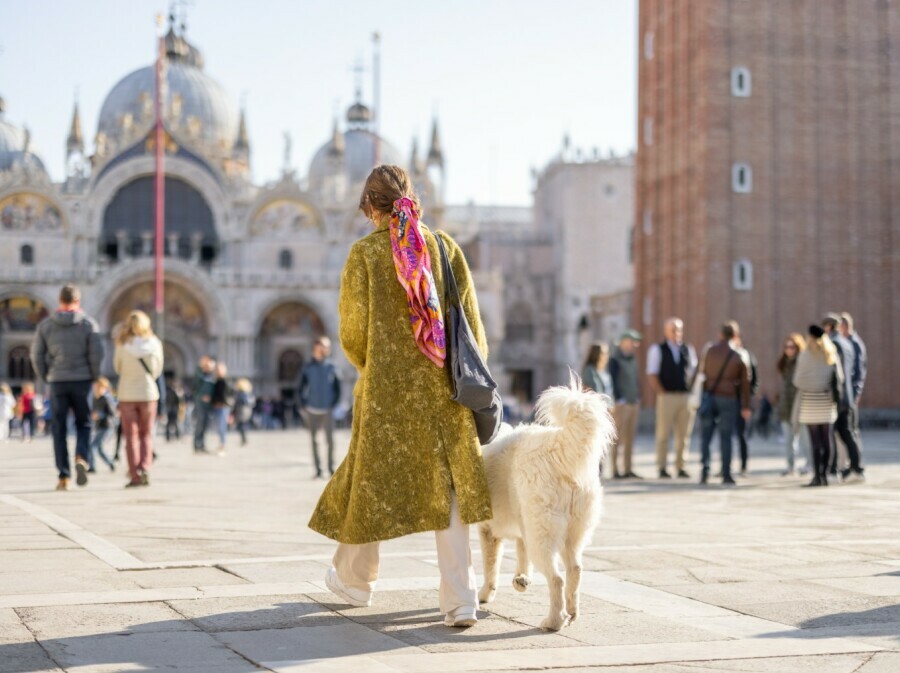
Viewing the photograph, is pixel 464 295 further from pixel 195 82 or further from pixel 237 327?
pixel 195 82

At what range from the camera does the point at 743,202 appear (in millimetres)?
33656

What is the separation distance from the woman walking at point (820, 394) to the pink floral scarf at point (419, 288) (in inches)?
325

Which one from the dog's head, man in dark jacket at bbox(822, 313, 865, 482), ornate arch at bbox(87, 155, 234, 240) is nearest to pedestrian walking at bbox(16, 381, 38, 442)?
man in dark jacket at bbox(822, 313, 865, 482)

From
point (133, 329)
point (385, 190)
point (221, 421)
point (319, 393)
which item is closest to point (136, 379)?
point (133, 329)

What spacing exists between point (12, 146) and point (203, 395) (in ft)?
156

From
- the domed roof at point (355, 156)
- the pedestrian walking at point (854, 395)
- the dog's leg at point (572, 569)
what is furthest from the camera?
the domed roof at point (355, 156)

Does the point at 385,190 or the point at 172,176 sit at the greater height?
the point at 172,176

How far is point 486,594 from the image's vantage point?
5660 millimetres

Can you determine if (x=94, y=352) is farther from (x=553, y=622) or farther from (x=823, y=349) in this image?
(x=553, y=622)

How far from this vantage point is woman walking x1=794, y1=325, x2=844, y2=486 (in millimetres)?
12758

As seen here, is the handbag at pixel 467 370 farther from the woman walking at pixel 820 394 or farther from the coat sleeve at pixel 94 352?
the woman walking at pixel 820 394

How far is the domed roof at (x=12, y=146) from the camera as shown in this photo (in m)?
61.5

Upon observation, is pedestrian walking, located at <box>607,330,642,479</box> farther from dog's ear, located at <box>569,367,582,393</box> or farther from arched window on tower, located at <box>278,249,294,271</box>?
arched window on tower, located at <box>278,249,294,271</box>

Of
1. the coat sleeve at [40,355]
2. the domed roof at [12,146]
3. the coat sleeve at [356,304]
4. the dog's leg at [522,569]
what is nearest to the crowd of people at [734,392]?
the coat sleeve at [40,355]
